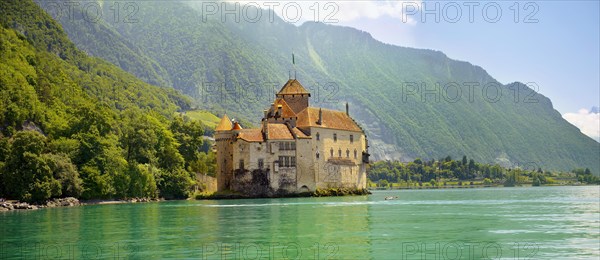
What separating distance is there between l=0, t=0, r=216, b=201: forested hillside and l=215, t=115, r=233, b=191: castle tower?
4.35m

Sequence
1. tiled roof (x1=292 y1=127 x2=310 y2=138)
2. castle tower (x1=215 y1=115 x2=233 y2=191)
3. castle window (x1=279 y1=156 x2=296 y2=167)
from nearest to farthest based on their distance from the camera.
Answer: castle window (x1=279 y1=156 x2=296 y2=167)
castle tower (x1=215 y1=115 x2=233 y2=191)
tiled roof (x1=292 y1=127 x2=310 y2=138)

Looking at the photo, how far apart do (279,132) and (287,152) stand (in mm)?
2902

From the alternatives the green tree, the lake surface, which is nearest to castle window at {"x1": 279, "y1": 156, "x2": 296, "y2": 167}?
the green tree

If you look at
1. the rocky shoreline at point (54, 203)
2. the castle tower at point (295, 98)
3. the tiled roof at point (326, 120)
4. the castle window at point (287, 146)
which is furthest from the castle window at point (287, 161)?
the rocky shoreline at point (54, 203)

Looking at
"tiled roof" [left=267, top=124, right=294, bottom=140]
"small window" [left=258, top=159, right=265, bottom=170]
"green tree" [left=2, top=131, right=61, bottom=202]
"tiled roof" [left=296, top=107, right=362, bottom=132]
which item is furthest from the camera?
"tiled roof" [left=296, top=107, right=362, bottom=132]

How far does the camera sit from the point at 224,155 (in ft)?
343

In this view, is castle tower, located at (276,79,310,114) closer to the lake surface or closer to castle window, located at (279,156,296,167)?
castle window, located at (279,156,296,167)

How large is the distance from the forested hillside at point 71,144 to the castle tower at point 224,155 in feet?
14.3

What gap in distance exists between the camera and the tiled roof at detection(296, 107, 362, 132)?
107 m

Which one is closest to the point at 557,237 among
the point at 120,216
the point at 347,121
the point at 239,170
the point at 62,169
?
the point at 120,216

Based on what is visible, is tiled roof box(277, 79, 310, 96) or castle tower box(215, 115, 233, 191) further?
tiled roof box(277, 79, 310, 96)

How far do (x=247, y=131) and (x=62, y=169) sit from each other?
28190 millimetres

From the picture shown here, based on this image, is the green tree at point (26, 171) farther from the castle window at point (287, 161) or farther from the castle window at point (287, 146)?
the castle window at point (287, 161)

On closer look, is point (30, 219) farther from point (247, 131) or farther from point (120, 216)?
point (247, 131)
